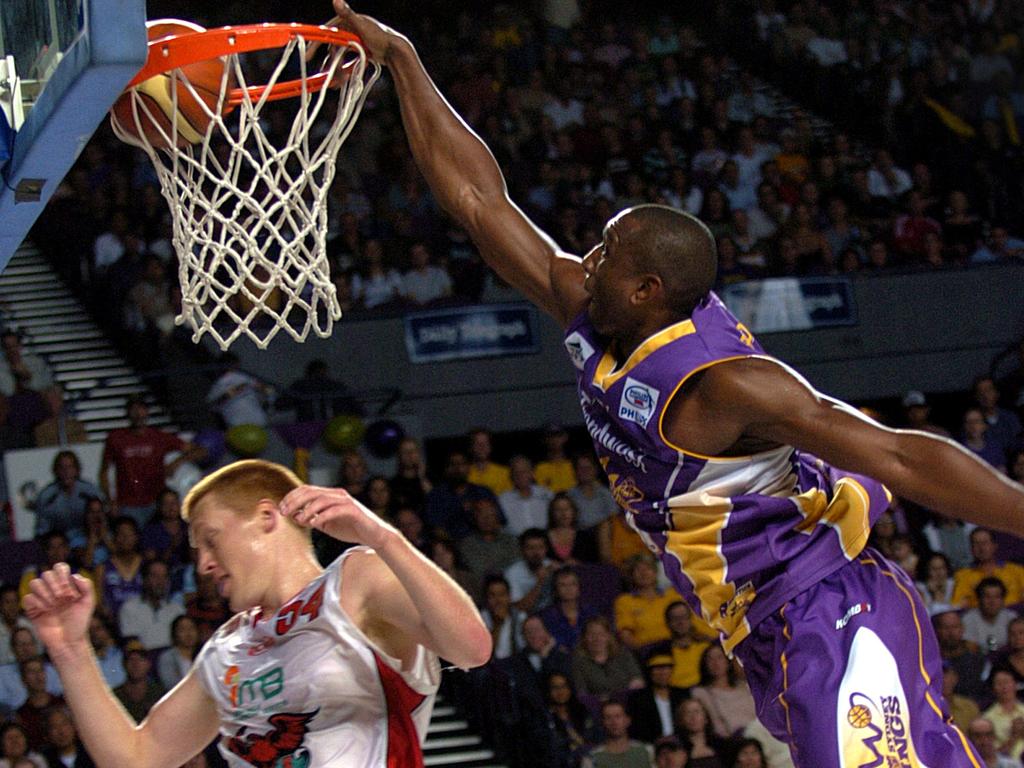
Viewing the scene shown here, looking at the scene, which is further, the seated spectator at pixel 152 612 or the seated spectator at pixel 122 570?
the seated spectator at pixel 122 570

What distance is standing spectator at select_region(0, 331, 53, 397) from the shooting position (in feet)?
32.2

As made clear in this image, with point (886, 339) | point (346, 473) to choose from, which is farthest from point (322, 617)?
point (886, 339)

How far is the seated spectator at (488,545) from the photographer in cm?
863

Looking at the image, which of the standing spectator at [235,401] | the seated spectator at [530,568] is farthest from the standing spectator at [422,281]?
the seated spectator at [530,568]

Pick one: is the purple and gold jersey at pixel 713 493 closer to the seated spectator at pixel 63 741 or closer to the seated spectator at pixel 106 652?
the seated spectator at pixel 63 741

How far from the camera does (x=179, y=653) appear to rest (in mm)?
7637

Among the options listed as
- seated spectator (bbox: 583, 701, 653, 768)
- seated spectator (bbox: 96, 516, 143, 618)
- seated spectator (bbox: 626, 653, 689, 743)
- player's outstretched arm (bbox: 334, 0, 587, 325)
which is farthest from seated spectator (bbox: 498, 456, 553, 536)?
player's outstretched arm (bbox: 334, 0, 587, 325)

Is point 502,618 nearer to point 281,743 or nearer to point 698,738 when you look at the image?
point 698,738

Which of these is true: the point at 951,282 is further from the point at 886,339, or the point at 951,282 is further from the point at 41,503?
the point at 41,503

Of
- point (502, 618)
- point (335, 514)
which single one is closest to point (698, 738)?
point (502, 618)

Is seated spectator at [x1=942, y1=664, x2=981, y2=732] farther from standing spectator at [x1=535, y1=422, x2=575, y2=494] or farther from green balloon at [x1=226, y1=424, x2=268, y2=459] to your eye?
green balloon at [x1=226, y1=424, x2=268, y2=459]

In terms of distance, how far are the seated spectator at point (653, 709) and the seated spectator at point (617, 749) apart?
20 cm

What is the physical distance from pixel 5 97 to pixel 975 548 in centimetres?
681

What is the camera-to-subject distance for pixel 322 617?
308 cm
